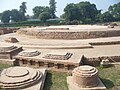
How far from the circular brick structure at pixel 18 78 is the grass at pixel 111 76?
2464 millimetres

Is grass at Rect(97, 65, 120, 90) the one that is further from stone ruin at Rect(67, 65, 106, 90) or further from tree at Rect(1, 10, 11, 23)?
tree at Rect(1, 10, 11, 23)

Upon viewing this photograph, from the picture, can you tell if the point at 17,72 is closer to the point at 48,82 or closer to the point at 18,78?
the point at 18,78

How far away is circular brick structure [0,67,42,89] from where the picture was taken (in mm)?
7232

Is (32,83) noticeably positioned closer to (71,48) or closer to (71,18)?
(71,48)

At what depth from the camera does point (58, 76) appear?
930 centimetres

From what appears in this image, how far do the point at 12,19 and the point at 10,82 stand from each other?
51235 mm

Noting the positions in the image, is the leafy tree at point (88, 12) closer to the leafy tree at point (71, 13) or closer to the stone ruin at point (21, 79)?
the leafy tree at point (71, 13)

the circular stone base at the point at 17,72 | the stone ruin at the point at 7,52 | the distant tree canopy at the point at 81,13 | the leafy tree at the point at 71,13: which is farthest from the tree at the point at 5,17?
the circular stone base at the point at 17,72

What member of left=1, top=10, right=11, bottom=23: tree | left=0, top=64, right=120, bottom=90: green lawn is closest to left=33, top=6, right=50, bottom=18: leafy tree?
left=1, top=10, right=11, bottom=23: tree

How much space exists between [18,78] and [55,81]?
5.57 ft

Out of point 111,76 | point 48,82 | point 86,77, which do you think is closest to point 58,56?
point 48,82

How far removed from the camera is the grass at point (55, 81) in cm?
807

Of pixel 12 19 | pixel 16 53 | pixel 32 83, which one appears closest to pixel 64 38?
pixel 16 53

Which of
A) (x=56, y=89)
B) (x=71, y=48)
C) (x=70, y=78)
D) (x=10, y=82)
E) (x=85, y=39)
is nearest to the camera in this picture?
(x=10, y=82)
